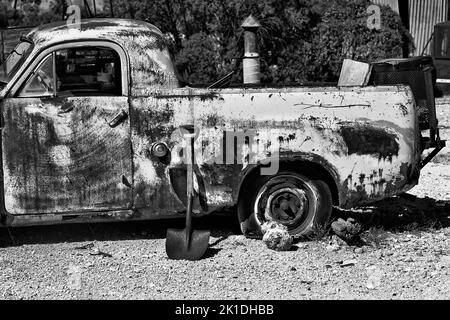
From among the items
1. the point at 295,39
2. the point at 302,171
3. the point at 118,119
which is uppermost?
the point at 295,39

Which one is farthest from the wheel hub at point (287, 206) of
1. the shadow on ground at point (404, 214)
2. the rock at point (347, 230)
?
the shadow on ground at point (404, 214)

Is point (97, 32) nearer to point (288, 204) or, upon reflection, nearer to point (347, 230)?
point (288, 204)

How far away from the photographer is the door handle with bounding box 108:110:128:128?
6.12 m

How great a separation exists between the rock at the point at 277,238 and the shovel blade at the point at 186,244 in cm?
48

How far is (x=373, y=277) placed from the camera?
563 centimetres

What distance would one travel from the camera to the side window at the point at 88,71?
20.5 ft

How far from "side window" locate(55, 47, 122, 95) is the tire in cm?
141

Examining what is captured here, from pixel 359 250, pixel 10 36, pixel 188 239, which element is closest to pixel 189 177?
pixel 188 239

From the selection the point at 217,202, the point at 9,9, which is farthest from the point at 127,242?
the point at 9,9

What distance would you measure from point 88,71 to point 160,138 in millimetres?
823

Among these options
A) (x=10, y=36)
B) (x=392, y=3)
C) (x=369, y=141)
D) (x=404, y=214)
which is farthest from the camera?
(x=392, y=3)

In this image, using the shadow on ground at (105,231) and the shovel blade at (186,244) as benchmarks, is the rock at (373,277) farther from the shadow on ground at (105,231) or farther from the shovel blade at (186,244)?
the shadow on ground at (105,231)

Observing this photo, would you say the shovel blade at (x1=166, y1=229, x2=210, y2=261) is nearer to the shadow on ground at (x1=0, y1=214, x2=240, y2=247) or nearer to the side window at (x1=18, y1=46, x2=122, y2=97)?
the shadow on ground at (x1=0, y1=214, x2=240, y2=247)

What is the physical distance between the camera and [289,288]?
5410mm
